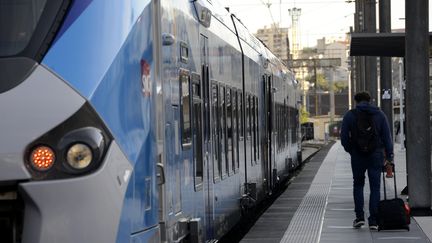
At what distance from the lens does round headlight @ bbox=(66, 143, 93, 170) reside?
453cm

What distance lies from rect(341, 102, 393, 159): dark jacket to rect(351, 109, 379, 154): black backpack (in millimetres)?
52

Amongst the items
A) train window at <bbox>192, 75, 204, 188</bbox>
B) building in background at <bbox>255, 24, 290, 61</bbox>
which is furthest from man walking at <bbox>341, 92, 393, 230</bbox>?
building in background at <bbox>255, 24, 290, 61</bbox>

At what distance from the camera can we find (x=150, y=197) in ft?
17.9

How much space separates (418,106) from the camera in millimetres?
12695

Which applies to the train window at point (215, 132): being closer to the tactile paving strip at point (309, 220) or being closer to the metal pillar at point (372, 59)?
the tactile paving strip at point (309, 220)

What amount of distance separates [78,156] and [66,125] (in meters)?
0.18

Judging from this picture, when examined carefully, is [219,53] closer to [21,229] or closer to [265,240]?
[265,240]

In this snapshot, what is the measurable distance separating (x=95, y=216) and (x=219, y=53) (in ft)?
17.4

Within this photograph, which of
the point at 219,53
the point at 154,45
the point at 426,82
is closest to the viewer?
the point at 154,45

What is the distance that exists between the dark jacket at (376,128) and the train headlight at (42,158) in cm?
677

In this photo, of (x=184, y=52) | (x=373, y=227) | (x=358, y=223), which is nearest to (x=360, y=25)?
(x=358, y=223)

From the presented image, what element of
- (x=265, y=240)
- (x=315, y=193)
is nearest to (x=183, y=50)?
(x=265, y=240)

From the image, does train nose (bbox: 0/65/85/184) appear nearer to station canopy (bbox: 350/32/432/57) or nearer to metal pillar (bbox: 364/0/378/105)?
station canopy (bbox: 350/32/432/57)

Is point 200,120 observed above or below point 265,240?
above
